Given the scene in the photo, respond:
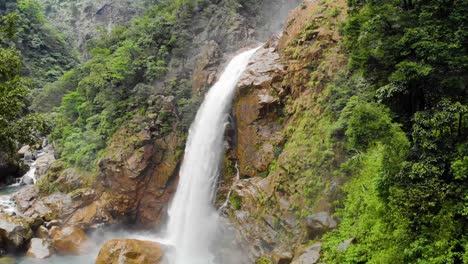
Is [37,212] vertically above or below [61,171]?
below

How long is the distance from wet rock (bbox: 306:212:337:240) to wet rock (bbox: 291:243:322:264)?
586 mm

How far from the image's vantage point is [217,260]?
55.7 feet

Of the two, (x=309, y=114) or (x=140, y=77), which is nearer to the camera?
(x=309, y=114)

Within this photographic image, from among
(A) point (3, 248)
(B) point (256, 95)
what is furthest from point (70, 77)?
(B) point (256, 95)

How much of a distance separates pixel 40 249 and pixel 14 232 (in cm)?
168

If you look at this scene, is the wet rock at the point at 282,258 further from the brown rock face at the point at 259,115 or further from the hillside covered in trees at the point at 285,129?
the brown rock face at the point at 259,115

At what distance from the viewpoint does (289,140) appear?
1670cm

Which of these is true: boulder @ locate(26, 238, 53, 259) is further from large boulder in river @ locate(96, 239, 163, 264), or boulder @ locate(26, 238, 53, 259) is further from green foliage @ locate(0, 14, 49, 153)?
green foliage @ locate(0, 14, 49, 153)

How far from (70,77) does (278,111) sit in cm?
2719

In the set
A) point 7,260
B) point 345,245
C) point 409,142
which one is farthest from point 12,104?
point 409,142

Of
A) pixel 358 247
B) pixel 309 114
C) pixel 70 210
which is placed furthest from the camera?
pixel 70 210

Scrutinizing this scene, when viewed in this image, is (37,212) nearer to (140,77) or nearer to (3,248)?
(3,248)

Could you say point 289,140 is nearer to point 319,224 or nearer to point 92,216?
point 319,224

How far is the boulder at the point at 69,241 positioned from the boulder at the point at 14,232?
145 cm
